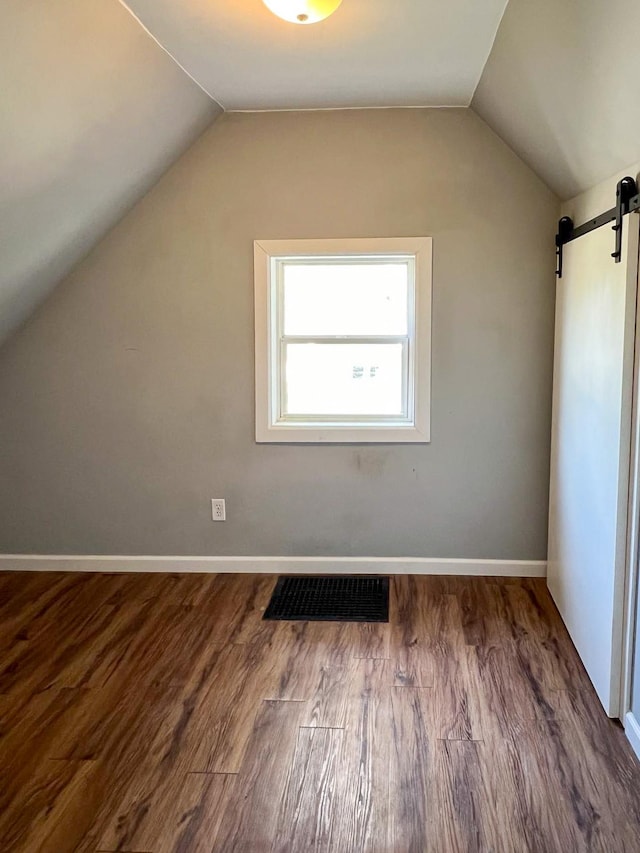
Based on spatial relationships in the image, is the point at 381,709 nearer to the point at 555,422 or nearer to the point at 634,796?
the point at 634,796

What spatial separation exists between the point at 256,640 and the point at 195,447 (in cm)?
109

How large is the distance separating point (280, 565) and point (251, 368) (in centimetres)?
105

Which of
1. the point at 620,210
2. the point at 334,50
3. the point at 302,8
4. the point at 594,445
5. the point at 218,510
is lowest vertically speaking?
the point at 218,510

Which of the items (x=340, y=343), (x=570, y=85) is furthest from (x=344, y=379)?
(x=570, y=85)

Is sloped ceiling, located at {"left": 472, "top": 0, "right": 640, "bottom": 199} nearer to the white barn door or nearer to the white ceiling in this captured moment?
the white ceiling

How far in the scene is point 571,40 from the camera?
1.93 meters

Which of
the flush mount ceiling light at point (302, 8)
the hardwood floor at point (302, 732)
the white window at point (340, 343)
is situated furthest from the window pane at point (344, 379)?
the flush mount ceiling light at point (302, 8)

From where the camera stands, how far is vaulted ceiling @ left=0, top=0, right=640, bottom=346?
1.89m

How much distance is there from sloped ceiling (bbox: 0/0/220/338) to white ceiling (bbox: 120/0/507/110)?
0.40 ft

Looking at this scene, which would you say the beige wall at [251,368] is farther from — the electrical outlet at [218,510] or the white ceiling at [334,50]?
the white ceiling at [334,50]

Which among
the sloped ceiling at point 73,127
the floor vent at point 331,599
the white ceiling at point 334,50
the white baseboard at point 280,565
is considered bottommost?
the floor vent at point 331,599

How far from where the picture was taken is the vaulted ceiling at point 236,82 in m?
1.89

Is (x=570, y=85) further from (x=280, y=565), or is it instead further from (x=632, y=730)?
(x=280, y=565)

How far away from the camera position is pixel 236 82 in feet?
9.11
